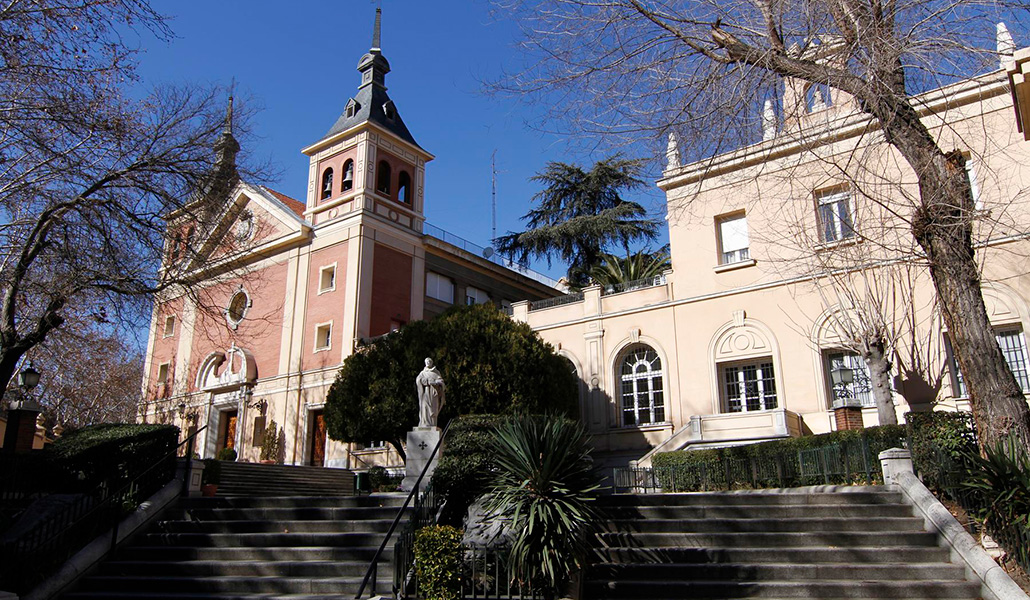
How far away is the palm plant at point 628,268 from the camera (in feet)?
89.9

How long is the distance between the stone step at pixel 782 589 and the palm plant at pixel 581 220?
2267cm

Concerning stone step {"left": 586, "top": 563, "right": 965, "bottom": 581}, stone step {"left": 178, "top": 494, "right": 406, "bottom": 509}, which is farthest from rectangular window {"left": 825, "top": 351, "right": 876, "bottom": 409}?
stone step {"left": 178, "top": 494, "right": 406, "bottom": 509}

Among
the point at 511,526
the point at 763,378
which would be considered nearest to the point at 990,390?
the point at 511,526

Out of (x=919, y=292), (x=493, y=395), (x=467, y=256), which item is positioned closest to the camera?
(x=919, y=292)

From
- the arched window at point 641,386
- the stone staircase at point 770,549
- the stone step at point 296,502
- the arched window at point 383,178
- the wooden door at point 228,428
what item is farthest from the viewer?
the wooden door at point 228,428

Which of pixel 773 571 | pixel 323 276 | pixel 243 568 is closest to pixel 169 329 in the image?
pixel 323 276

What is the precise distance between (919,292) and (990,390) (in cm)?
994

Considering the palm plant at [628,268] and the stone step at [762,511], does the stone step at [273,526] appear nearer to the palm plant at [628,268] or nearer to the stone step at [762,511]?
the stone step at [762,511]

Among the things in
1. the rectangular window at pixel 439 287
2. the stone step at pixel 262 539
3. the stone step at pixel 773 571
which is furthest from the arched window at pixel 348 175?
the stone step at pixel 773 571

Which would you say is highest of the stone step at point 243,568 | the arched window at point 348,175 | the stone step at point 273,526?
the arched window at point 348,175

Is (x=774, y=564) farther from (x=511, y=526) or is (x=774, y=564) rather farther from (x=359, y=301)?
(x=359, y=301)

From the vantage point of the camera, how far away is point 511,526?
8695mm

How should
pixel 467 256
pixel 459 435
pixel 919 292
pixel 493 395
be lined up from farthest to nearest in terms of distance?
pixel 467 256, pixel 493 395, pixel 919 292, pixel 459 435

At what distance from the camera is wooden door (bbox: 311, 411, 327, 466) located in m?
27.1
